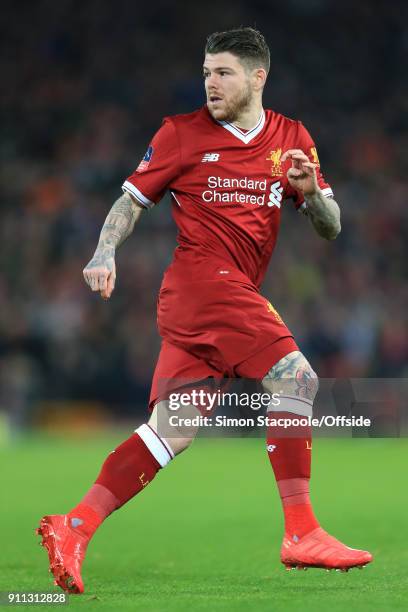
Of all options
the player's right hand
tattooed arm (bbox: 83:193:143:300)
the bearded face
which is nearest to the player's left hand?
the bearded face

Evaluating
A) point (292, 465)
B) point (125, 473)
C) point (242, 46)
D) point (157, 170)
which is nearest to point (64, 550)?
point (125, 473)

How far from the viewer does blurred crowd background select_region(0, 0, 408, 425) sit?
16.3 metres

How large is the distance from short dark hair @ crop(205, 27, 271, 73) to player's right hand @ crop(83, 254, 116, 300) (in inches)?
41.4

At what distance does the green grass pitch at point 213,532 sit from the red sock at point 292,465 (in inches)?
11.4

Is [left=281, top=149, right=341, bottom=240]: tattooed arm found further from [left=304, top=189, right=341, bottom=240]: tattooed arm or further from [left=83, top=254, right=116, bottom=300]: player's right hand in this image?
[left=83, top=254, right=116, bottom=300]: player's right hand

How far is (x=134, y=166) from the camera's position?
1881 centimetres

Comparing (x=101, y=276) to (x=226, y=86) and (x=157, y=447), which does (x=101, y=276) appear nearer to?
(x=157, y=447)

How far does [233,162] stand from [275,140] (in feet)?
0.80

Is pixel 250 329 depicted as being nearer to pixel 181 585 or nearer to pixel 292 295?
pixel 181 585

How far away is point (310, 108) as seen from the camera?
20188mm

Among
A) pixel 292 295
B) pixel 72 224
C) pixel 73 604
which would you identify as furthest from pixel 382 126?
pixel 73 604

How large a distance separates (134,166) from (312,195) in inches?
546

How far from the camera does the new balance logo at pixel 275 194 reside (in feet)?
17.2

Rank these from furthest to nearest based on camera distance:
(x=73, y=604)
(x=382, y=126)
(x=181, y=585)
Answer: (x=382, y=126)
(x=181, y=585)
(x=73, y=604)
